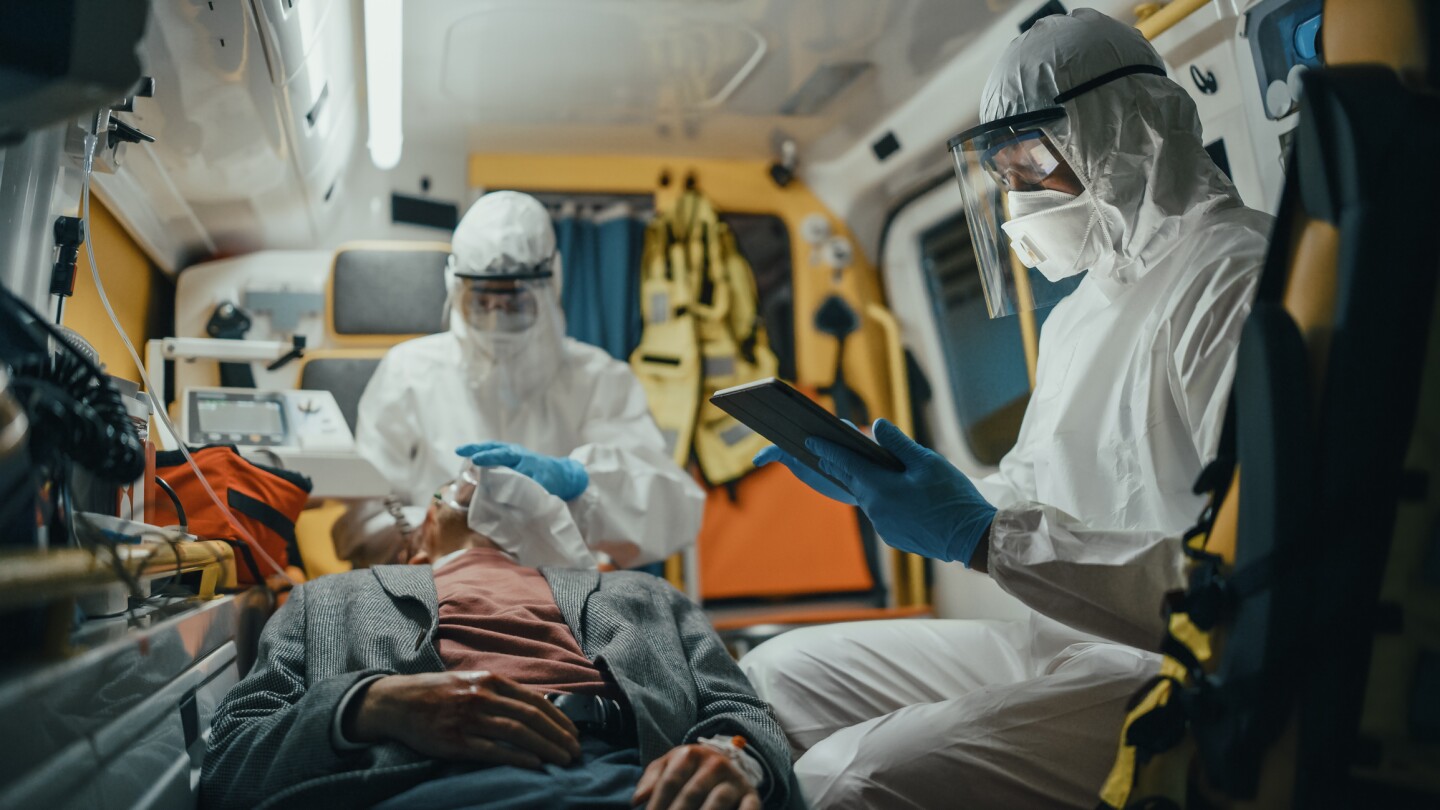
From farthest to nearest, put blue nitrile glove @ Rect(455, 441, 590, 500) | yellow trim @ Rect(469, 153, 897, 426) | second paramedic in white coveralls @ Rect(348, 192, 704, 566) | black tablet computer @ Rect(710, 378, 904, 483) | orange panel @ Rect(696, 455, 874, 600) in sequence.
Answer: yellow trim @ Rect(469, 153, 897, 426)
orange panel @ Rect(696, 455, 874, 600)
second paramedic in white coveralls @ Rect(348, 192, 704, 566)
blue nitrile glove @ Rect(455, 441, 590, 500)
black tablet computer @ Rect(710, 378, 904, 483)

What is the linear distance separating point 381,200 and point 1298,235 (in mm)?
3846

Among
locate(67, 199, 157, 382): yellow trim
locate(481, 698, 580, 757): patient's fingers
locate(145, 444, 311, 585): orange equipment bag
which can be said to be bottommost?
locate(481, 698, 580, 757): patient's fingers

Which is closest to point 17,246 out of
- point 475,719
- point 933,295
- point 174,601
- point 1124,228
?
point 174,601

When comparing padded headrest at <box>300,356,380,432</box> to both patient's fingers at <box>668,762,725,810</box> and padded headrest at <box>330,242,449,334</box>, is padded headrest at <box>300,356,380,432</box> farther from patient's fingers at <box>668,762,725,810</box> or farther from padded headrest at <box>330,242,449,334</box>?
patient's fingers at <box>668,762,725,810</box>

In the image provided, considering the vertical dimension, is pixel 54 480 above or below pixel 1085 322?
below

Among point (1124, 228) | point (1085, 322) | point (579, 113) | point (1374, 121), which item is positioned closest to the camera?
point (1374, 121)

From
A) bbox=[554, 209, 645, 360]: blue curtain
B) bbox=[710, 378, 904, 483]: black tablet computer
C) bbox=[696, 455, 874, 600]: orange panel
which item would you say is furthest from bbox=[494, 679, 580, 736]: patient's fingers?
bbox=[554, 209, 645, 360]: blue curtain

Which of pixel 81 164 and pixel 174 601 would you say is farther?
pixel 81 164

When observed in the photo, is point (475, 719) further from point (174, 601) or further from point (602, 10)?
point (602, 10)

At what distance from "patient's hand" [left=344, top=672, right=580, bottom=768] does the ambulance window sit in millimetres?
2578

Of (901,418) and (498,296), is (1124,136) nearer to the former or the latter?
(498,296)

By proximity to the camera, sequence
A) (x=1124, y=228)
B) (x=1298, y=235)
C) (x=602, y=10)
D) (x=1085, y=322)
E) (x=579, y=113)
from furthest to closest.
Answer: (x=579, y=113), (x=602, y=10), (x=1085, y=322), (x=1124, y=228), (x=1298, y=235)

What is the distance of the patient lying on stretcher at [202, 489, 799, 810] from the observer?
4.78 ft

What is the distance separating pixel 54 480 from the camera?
3.56 ft
